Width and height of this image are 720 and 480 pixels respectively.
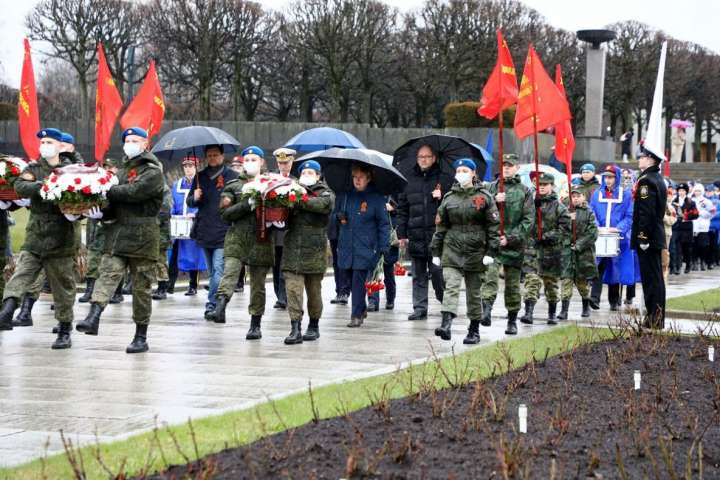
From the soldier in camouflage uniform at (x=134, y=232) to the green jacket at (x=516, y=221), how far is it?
4.00 m

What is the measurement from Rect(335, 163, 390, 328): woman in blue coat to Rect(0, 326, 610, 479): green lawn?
2.81 metres

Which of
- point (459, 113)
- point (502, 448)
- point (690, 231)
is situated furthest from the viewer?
point (459, 113)

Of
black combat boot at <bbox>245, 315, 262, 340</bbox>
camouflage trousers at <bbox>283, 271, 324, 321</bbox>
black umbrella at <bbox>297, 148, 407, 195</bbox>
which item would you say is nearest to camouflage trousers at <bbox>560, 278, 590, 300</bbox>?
black umbrella at <bbox>297, 148, 407, 195</bbox>

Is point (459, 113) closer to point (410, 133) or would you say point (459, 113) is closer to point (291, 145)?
point (410, 133)

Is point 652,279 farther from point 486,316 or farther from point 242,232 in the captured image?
point 242,232

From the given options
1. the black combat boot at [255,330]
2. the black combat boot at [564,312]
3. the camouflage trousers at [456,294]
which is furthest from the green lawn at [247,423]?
the black combat boot at [564,312]

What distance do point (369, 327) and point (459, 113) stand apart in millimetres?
30922

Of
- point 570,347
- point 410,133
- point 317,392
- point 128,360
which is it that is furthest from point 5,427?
point 410,133

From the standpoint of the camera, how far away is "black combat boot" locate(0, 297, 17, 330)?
11562mm

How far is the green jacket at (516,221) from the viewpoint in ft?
44.4

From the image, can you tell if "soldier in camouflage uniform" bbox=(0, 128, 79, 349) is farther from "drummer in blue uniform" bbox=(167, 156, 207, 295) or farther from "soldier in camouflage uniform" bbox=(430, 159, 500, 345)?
"drummer in blue uniform" bbox=(167, 156, 207, 295)

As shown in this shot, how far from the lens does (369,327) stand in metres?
13.9

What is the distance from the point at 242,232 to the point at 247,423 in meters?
5.51

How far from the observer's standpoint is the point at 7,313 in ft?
38.1
